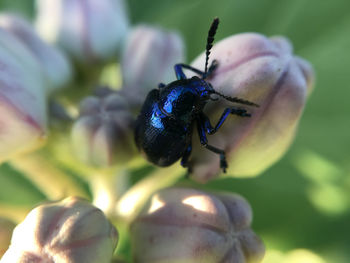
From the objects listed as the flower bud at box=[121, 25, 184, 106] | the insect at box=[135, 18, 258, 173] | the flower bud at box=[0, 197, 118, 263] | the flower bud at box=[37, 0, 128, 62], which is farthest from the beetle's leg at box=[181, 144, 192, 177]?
the flower bud at box=[37, 0, 128, 62]

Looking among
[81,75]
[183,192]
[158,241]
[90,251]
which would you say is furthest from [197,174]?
[81,75]

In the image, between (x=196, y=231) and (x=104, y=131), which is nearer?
(x=196, y=231)

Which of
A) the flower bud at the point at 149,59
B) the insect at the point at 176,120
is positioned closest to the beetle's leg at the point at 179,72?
the insect at the point at 176,120

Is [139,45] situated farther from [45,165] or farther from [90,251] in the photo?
[90,251]

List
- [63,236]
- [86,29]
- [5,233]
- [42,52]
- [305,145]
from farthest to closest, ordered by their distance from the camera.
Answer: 1. [305,145]
2. [86,29]
3. [42,52]
4. [5,233]
5. [63,236]

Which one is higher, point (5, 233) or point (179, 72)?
point (179, 72)

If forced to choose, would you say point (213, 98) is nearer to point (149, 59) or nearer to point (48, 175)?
point (149, 59)

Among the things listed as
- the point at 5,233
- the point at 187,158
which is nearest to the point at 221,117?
the point at 187,158
